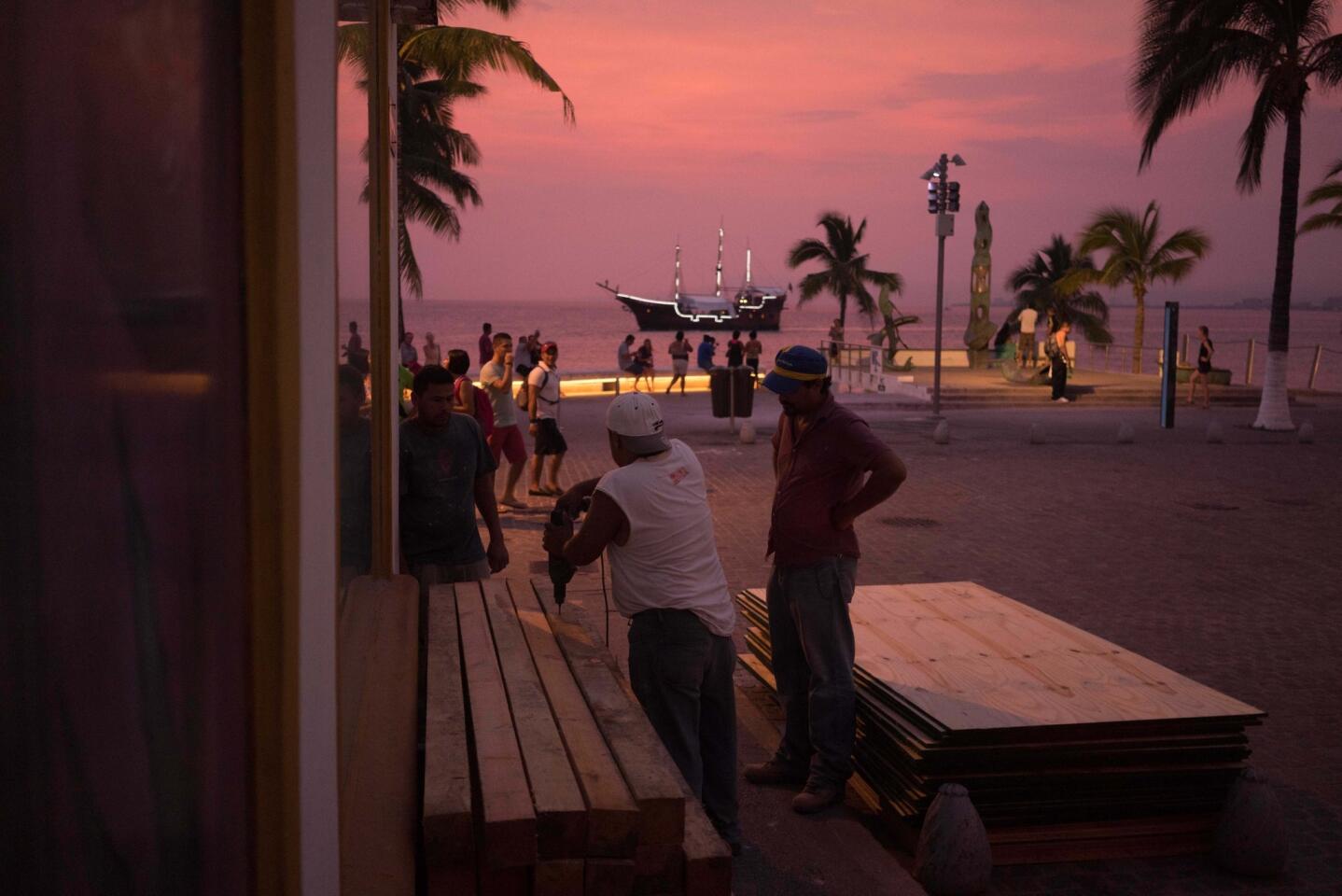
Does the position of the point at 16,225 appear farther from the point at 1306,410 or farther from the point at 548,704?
the point at 1306,410

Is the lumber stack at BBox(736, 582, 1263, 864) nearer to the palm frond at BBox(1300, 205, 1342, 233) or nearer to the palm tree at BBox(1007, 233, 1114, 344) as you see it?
the palm frond at BBox(1300, 205, 1342, 233)

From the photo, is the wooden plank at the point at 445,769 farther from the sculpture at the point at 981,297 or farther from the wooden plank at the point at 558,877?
the sculpture at the point at 981,297

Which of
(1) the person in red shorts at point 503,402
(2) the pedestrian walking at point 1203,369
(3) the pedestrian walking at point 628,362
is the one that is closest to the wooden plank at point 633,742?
(1) the person in red shorts at point 503,402

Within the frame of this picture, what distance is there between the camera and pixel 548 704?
360 cm

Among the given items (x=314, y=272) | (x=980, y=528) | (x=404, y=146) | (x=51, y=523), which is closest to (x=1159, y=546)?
(x=980, y=528)

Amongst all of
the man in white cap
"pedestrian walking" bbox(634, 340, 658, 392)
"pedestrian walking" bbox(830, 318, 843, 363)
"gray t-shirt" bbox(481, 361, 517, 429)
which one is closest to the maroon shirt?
the man in white cap

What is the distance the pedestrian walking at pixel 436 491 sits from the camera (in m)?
5.75

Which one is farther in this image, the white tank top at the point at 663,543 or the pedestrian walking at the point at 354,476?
the white tank top at the point at 663,543

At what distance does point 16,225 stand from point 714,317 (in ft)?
455

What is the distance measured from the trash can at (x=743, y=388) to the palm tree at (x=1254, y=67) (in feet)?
32.0

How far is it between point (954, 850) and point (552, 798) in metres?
2.37

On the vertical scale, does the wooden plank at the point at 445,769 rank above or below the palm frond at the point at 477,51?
below

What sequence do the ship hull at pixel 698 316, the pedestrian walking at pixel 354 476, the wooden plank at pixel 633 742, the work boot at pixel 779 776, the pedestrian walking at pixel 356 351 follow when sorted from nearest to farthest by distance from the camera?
the pedestrian walking at pixel 354 476 < the wooden plank at pixel 633 742 < the pedestrian walking at pixel 356 351 < the work boot at pixel 779 776 < the ship hull at pixel 698 316

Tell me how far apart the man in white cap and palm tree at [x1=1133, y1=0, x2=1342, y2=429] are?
21130mm
